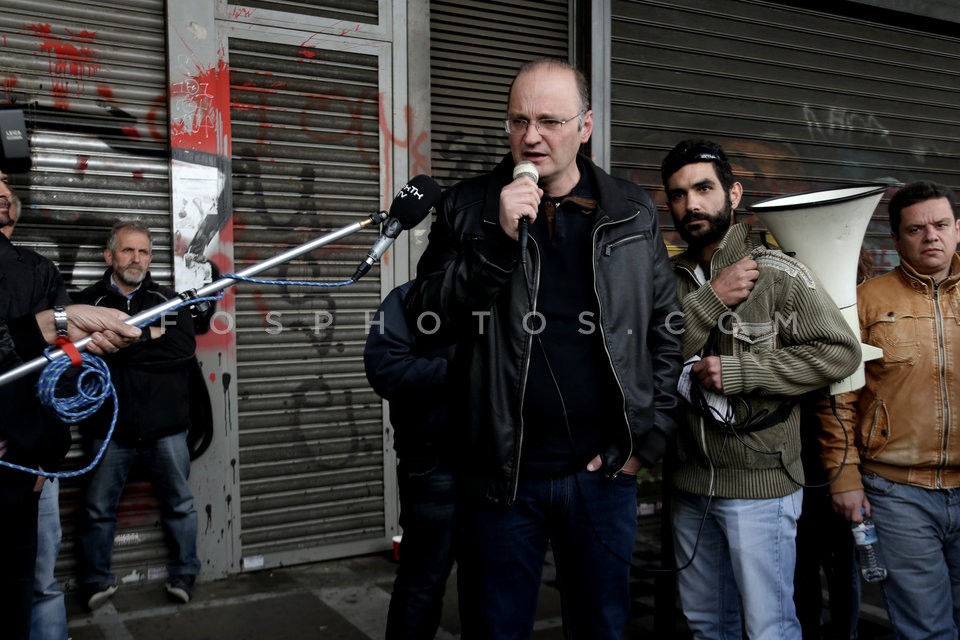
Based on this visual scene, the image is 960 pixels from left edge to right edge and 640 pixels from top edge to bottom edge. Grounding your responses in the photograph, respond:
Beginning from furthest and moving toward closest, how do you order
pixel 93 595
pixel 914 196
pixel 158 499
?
pixel 158 499 < pixel 93 595 < pixel 914 196

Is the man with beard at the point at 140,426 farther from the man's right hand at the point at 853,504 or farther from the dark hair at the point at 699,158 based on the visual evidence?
the man's right hand at the point at 853,504

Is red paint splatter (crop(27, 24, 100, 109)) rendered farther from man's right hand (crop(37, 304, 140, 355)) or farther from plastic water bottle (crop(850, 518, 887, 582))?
plastic water bottle (crop(850, 518, 887, 582))

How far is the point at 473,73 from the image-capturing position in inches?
239

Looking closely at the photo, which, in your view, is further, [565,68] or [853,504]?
[853,504]

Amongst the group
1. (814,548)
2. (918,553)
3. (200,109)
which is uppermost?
(200,109)

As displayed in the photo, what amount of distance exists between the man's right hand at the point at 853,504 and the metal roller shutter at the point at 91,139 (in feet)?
12.6

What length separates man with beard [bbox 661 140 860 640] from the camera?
3035mm

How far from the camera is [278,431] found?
17.7 ft

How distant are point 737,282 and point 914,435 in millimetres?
1009

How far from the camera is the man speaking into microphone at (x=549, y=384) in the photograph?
243 cm

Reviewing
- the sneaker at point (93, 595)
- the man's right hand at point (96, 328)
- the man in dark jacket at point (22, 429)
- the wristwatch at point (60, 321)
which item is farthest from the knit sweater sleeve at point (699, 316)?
the sneaker at point (93, 595)

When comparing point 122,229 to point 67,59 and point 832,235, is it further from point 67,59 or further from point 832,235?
point 832,235

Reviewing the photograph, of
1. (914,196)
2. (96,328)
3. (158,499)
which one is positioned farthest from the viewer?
(158,499)

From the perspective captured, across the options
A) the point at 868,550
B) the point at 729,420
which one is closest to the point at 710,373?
the point at 729,420
